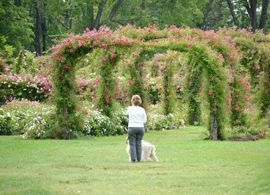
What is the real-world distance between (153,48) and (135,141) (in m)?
8.41

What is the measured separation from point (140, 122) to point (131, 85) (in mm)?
11197

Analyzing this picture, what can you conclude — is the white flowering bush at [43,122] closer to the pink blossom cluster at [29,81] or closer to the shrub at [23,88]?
the shrub at [23,88]

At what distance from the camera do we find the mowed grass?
36.5 ft

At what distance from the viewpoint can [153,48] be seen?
23.2 m

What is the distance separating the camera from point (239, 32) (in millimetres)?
24953

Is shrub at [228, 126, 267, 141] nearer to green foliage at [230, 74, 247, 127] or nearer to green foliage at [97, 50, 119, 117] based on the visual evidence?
green foliage at [230, 74, 247, 127]

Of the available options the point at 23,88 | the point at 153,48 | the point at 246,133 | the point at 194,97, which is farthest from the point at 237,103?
the point at 23,88

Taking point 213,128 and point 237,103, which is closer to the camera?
Answer: point 213,128

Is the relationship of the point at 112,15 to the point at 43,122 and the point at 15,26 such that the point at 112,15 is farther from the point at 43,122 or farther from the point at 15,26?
the point at 43,122

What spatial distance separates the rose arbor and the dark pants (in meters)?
7.03

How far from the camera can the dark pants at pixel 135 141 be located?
15.1 meters

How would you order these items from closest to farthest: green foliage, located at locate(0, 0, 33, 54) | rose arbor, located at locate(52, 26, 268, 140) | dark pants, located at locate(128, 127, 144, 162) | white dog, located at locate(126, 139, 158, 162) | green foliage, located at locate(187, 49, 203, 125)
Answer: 1. dark pants, located at locate(128, 127, 144, 162)
2. white dog, located at locate(126, 139, 158, 162)
3. rose arbor, located at locate(52, 26, 268, 140)
4. green foliage, located at locate(187, 49, 203, 125)
5. green foliage, located at locate(0, 0, 33, 54)

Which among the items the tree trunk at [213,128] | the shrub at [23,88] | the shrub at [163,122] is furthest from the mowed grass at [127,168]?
the shrub at [23,88]

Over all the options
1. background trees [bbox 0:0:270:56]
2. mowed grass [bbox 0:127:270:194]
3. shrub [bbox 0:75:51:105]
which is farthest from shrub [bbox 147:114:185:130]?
background trees [bbox 0:0:270:56]
